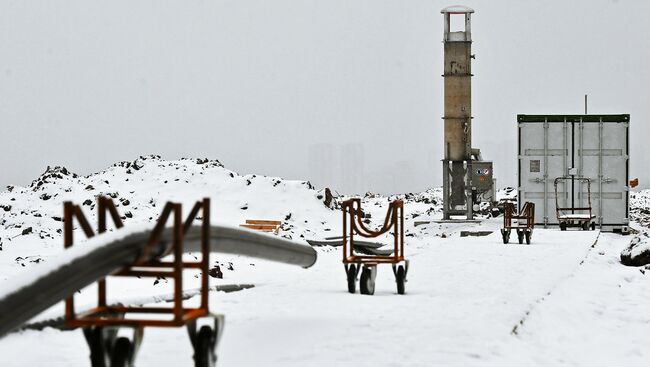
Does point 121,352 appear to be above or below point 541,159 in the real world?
below

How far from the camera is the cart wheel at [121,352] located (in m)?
6.18

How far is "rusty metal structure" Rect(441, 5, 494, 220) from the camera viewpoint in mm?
36438

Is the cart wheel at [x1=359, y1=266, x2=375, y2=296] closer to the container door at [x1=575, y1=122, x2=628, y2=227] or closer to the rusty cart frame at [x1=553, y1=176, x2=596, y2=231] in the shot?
the rusty cart frame at [x1=553, y1=176, x2=596, y2=231]

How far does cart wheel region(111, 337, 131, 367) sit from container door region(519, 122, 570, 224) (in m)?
21.5

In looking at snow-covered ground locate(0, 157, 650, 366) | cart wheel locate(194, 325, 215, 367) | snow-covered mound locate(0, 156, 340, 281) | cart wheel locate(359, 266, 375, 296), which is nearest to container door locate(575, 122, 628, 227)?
snow-covered ground locate(0, 157, 650, 366)

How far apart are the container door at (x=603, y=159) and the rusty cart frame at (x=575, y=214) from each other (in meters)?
0.25

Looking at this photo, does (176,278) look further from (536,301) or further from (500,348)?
(536,301)

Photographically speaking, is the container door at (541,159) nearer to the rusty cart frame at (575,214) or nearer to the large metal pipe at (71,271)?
the rusty cart frame at (575,214)

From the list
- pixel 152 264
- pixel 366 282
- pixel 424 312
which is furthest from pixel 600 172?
pixel 152 264

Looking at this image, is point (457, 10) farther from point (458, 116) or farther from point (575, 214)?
point (575, 214)

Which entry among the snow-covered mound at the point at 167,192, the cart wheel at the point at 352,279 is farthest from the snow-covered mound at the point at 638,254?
the snow-covered mound at the point at 167,192

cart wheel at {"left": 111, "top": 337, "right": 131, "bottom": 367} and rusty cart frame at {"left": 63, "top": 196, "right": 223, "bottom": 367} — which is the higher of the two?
rusty cart frame at {"left": 63, "top": 196, "right": 223, "bottom": 367}

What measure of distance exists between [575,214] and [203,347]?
22.3 metres

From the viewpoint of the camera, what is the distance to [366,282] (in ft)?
37.9
